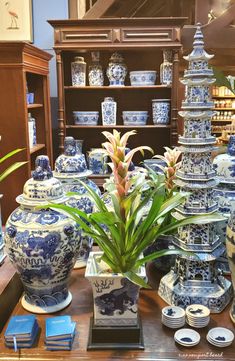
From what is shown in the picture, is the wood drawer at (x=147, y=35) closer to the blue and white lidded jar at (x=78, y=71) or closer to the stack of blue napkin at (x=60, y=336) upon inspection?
the blue and white lidded jar at (x=78, y=71)

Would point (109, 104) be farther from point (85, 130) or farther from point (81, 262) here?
point (81, 262)

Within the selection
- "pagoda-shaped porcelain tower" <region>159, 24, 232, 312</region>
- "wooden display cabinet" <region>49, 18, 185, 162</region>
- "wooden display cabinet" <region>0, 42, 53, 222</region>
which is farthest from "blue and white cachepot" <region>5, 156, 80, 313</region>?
"wooden display cabinet" <region>49, 18, 185, 162</region>

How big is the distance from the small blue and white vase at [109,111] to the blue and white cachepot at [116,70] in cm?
16

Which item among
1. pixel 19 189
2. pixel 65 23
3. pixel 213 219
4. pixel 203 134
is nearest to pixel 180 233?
pixel 213 219

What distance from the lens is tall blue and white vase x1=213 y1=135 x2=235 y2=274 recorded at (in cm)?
141

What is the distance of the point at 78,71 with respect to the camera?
325cm

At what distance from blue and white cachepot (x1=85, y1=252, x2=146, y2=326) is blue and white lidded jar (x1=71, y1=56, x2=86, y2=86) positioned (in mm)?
2465

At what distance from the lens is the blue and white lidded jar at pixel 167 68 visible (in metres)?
3.19

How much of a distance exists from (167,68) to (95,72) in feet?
2.02

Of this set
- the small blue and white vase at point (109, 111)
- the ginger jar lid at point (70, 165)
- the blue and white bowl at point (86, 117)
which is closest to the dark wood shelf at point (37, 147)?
the blue and white bowl at point (86, 117)

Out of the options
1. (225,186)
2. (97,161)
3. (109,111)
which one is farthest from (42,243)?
(109,111)

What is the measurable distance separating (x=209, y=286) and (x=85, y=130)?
255cm

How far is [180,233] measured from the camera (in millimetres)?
1304

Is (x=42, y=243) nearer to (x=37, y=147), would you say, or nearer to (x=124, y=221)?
(x=124, y=221)
